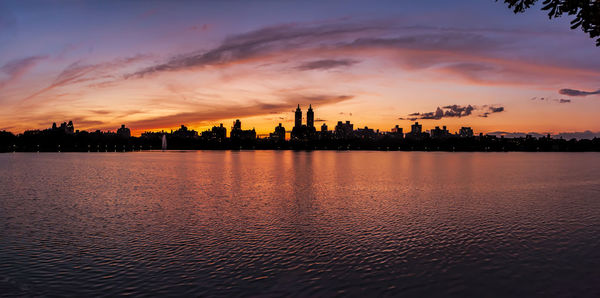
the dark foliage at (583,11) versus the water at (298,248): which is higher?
the dark foliage at (583,11)

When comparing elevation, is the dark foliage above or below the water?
above

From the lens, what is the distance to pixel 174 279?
51.5ft

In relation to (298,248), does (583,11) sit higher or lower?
higher

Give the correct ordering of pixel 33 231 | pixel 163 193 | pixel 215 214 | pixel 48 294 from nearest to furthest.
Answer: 1. pixel 48 294
2. pixel 33 231
3. pixel 215 214
4. pixel 163 193

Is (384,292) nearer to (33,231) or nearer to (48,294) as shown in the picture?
(48,294)

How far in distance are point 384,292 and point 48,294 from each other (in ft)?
42.0

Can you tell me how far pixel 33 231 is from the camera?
24.9m

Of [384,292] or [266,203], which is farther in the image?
[266,203]

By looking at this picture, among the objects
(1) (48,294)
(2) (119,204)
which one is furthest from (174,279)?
(2) (119,204)

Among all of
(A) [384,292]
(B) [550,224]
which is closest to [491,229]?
(B) [550,224]

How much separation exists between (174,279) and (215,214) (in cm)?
1663

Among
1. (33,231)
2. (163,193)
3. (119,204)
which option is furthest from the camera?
(163,193)

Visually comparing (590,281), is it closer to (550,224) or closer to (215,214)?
(550,224)

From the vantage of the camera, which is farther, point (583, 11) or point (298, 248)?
point (298, 248)
